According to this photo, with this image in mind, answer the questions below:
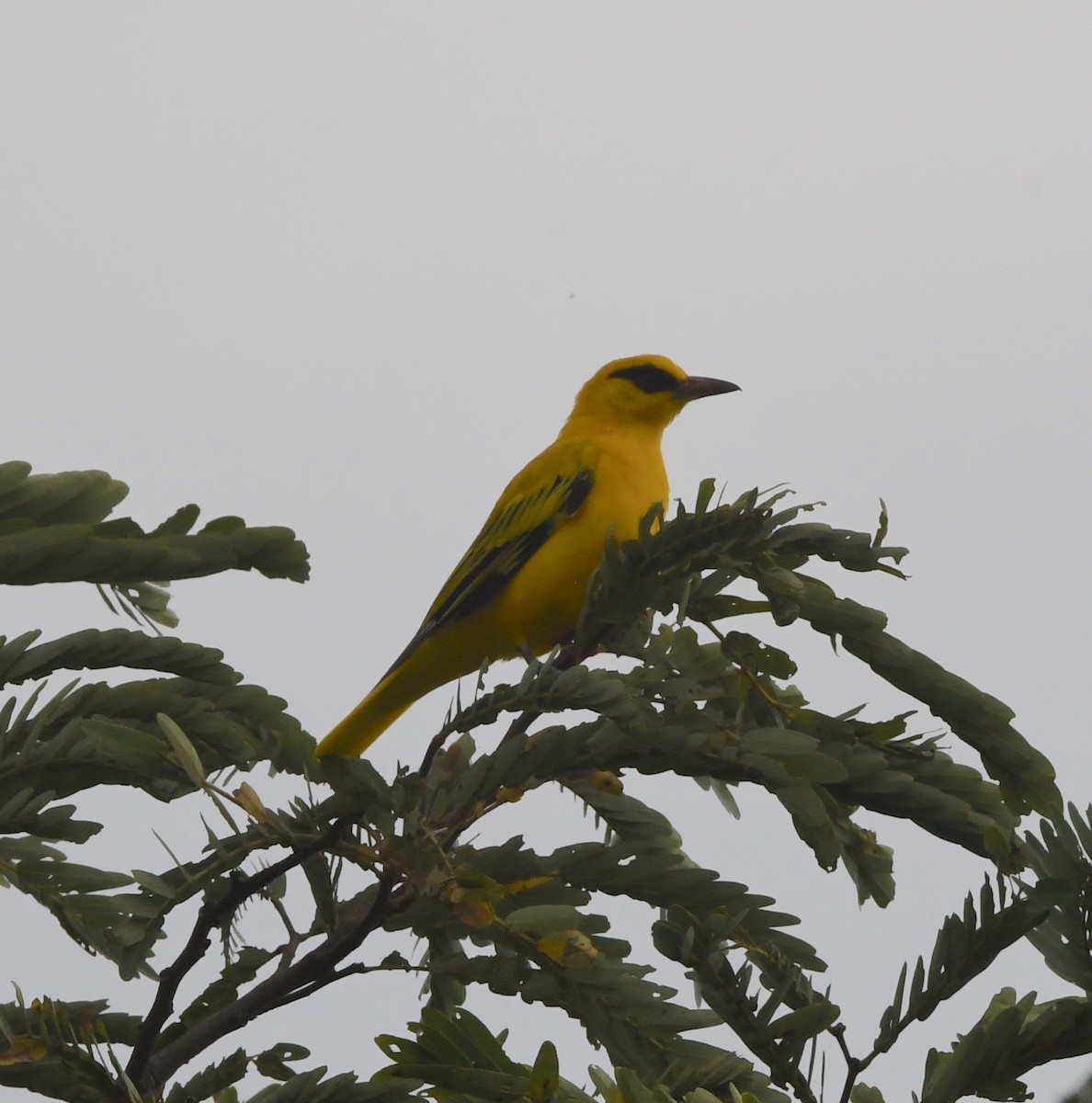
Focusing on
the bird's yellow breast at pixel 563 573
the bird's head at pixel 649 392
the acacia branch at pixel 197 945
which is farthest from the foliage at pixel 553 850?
the bird's head at pixel 649 392

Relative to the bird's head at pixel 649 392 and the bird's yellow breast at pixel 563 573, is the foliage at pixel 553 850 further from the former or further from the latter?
the bird's head at pixel 649 392

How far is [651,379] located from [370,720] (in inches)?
81.3

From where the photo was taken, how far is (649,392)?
20.4ft

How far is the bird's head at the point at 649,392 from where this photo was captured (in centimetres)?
616

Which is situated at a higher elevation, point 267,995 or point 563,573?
point 563,573

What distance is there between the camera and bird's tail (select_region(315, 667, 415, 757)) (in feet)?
16.8

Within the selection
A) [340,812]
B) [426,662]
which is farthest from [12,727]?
[426,662]

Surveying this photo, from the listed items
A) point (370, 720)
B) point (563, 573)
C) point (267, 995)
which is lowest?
point (267, 995)

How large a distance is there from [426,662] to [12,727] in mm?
2941

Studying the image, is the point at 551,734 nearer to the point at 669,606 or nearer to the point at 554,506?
the point at 669,606

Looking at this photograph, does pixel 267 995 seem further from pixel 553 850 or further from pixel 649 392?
pixel 649 392

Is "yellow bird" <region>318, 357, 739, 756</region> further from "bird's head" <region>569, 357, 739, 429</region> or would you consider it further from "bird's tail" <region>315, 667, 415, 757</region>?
"bird's head" <region>569, 357, 739, 429</region>

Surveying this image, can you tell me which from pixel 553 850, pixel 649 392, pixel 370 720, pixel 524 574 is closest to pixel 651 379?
pixel 649 392

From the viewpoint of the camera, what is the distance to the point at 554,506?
510 centimetres
